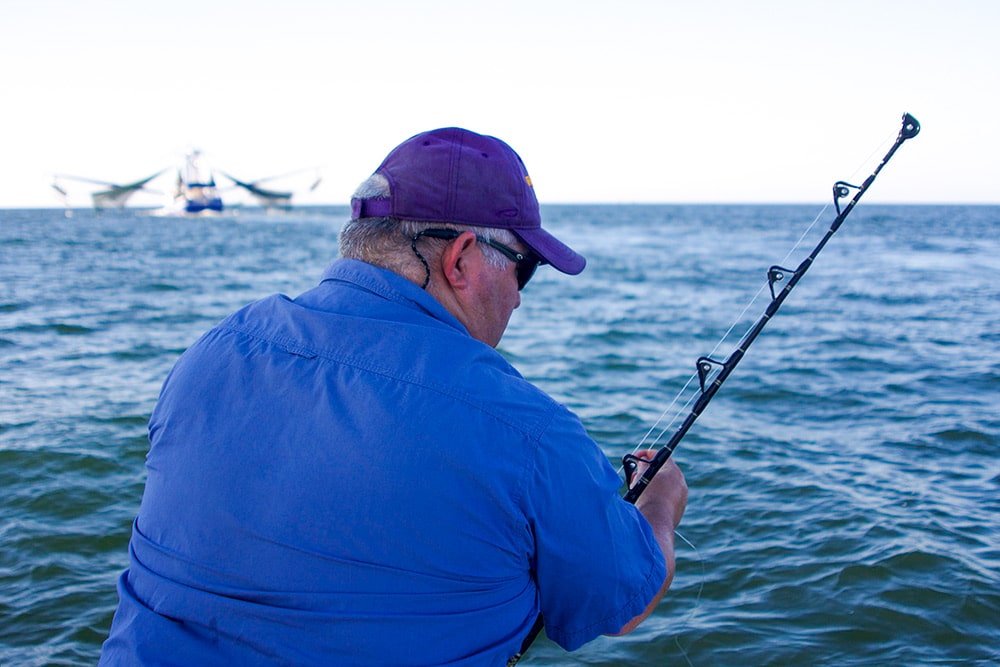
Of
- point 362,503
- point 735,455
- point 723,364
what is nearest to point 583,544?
point 362,503

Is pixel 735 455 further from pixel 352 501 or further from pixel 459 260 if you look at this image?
pixel 352 501

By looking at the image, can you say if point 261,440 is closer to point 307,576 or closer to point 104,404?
point 307,576

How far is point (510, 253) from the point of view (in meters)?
1.99

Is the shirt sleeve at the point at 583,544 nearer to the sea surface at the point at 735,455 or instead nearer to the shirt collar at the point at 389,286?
the shirt collar at the point at 389,286

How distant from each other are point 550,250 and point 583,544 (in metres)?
0.72

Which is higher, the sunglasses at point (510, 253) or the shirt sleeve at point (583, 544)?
the sunglasses at point (510, 253)

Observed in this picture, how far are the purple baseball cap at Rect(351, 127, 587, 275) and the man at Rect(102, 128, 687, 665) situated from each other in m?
0.18

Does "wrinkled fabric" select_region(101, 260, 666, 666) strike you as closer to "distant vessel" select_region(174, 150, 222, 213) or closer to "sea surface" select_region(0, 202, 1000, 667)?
"sea surface" select_region(0, 202, 1000, 667)

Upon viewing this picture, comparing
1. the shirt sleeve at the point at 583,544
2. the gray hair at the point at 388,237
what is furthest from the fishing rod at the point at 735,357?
the gray hair at the point at 388,237

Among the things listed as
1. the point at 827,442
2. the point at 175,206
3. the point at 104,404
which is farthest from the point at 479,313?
the point at 175,206

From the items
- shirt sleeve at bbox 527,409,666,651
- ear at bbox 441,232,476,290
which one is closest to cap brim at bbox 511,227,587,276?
ear at bbox 441,232,476,290

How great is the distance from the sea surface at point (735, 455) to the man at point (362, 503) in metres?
2.32

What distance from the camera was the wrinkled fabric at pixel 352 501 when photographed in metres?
1.51

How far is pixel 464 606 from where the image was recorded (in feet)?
5.39
